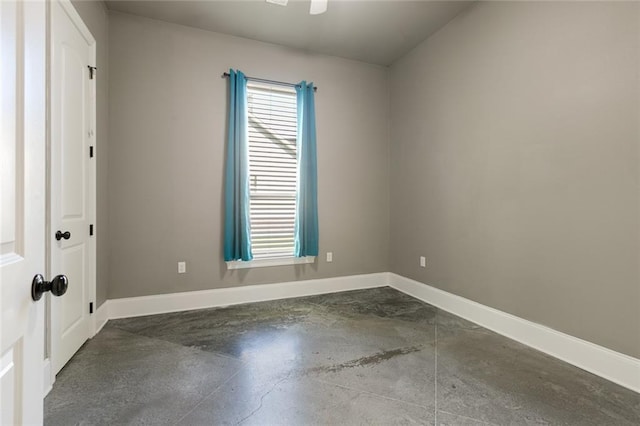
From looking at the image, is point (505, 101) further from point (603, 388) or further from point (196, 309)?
point (196, 309)

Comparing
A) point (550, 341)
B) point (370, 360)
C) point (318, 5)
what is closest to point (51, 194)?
point (318, 5)

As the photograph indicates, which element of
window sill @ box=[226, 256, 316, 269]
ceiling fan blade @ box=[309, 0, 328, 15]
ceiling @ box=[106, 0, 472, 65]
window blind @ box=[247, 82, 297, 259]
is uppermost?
ceiling @ box=[106, 0, 472, 65]

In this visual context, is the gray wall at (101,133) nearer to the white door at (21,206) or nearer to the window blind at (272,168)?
the window blind at (272,168)

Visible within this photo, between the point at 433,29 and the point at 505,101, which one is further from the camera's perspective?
the point at 433,29

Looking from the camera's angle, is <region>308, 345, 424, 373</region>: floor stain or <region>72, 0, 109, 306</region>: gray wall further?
<region>72, 0, 109, 306</region>: gray wall

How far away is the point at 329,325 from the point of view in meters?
2.82

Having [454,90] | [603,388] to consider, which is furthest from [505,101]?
[603,388]

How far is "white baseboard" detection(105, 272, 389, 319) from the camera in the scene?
303 cm

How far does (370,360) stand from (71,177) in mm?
2602

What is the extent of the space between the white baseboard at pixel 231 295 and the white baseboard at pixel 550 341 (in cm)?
101

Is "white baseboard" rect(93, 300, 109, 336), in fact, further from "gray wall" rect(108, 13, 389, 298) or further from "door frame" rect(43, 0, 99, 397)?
"gray wall" rect(108, 13, 389, 298)

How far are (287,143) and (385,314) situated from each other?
90.6 inches

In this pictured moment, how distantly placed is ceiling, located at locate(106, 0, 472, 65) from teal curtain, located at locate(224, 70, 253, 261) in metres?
0.55

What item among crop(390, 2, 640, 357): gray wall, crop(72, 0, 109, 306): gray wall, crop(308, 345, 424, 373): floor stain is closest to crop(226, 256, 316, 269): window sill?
crop(72, 0, 109, 306): gray wall
